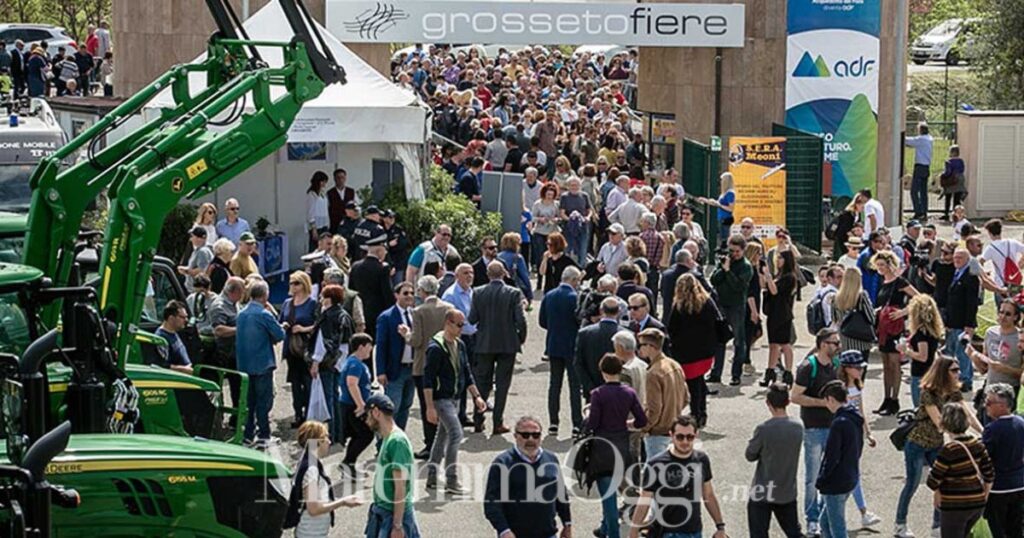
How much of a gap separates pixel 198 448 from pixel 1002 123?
24.0 m

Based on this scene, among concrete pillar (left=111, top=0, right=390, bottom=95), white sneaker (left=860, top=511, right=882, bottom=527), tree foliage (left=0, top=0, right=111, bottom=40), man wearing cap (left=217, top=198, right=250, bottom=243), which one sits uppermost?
tree foliage (left=0, top=0, right=111, bottom=40)

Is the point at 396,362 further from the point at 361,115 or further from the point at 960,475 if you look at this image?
the point at 361,115

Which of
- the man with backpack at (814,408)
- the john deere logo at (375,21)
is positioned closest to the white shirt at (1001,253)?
the man with backpack at (814,408)

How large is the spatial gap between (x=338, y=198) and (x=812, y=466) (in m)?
11.6

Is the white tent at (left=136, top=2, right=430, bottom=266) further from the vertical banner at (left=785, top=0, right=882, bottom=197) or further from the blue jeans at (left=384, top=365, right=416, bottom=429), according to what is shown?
the vertical banner at (left=785, top=0, right=882, bottom=197)

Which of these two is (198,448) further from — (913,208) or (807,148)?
(913,208)

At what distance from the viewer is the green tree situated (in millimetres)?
39750

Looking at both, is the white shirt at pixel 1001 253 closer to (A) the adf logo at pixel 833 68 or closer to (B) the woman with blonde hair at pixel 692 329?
(B) the woman with blonde hair at pixel 692 329

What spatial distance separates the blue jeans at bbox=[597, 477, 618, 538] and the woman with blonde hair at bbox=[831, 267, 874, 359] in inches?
210

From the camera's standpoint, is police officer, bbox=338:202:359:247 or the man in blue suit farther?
police officer, bbox=338:202:359:247

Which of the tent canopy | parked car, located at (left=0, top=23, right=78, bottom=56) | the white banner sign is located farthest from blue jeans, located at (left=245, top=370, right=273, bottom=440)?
parked car, located at (left=0, top=23, right=78, bottom=56)

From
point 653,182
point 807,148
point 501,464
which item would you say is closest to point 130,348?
point 501,464

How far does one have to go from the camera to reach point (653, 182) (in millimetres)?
31297

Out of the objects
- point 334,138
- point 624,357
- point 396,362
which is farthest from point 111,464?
point 334,138
